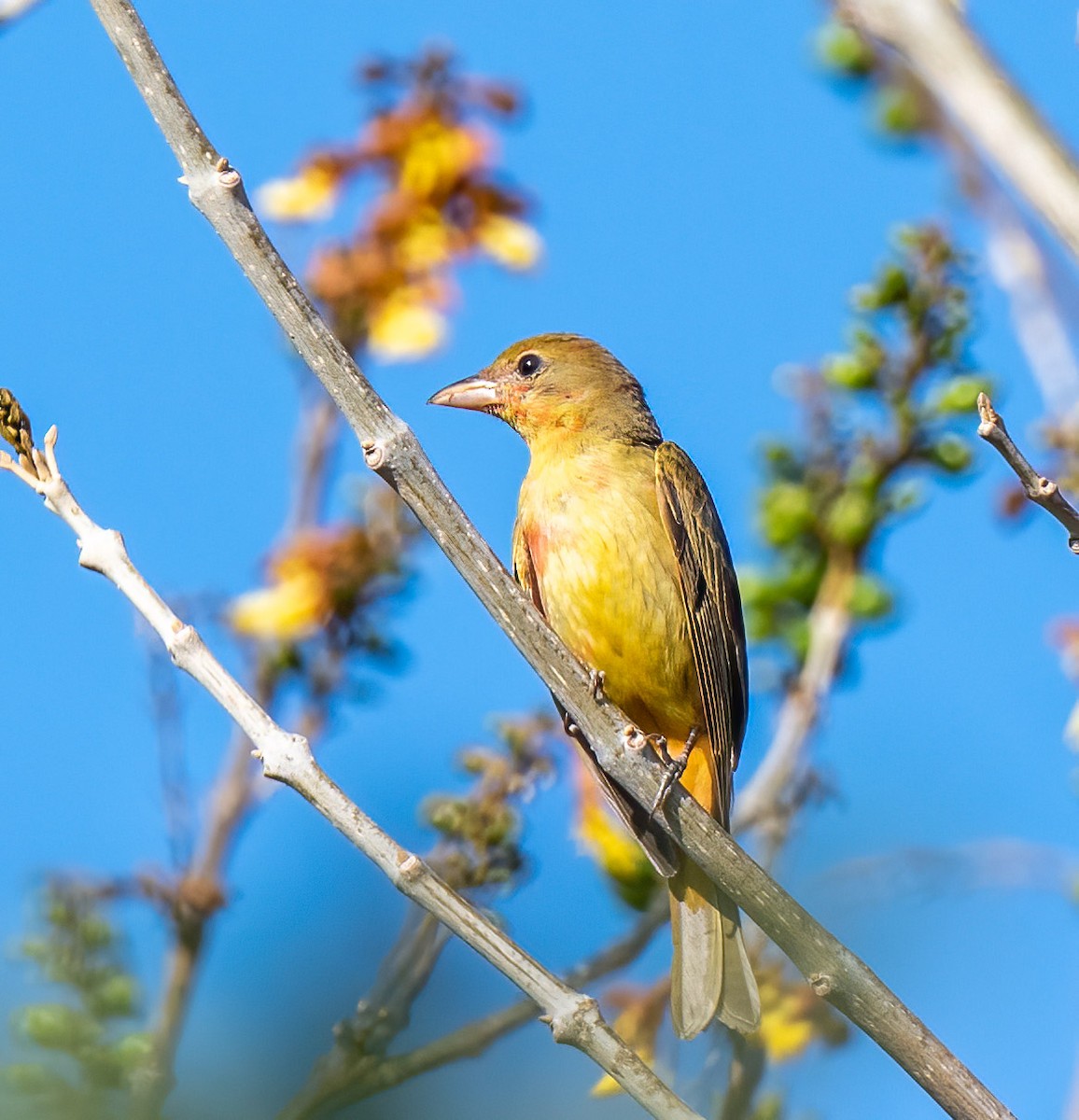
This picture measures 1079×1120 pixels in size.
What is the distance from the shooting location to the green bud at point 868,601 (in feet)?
14.6

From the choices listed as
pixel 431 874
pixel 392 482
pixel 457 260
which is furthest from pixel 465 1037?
pixel 457 260

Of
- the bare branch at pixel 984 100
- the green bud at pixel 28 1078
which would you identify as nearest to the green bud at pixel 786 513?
the bare branch at pixel 984 100

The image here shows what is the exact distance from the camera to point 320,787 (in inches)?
99.3

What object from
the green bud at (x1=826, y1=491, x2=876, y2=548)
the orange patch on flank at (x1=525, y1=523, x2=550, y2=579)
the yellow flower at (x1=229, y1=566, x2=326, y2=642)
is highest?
the green bud at (x1=826, y1=491, x2=876, y2=548)

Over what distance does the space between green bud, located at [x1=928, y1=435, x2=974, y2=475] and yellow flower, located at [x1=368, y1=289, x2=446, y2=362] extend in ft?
5.48

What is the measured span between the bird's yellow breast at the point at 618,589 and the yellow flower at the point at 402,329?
70 centimetres

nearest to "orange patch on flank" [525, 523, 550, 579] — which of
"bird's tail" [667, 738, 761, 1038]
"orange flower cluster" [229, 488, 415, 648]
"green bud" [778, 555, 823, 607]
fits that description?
"orange flower cluster" [229, 488, 415, 648]

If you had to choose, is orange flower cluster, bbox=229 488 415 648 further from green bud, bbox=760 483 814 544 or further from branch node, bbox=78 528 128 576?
branch node, bbox=78 528 128 576

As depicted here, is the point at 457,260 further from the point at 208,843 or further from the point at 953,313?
the point at 208,843

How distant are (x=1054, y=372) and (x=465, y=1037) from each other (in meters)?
1.80

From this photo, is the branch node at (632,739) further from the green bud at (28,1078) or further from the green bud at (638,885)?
the green bud at (28,1078)

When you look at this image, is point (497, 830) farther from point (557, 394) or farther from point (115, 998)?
point (557, 394)

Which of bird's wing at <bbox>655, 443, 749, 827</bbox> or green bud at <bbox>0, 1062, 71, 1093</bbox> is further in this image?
bird's wing at <bbox>655, 443, 749, 827</bbox>

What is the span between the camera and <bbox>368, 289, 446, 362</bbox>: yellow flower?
5160 millimetres
